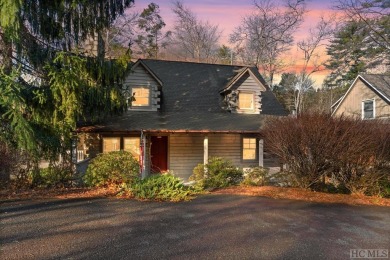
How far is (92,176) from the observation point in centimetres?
1144

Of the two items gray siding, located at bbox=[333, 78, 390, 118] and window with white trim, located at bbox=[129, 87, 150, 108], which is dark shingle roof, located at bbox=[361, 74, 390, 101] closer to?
gray siding, located at bbox=[333, 78, 390, 118]

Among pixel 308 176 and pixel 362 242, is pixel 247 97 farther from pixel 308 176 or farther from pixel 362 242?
pixel 362 242

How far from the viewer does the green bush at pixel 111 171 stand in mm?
11344

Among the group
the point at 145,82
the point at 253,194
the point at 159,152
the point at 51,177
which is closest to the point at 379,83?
the point at 159,152

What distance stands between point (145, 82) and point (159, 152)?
11.8 ft

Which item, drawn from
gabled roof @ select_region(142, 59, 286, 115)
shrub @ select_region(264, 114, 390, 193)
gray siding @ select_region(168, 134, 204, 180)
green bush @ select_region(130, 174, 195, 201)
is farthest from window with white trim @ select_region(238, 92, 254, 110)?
green bush @ select_region(130, 174, 195, 201)

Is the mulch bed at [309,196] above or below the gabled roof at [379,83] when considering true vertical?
below

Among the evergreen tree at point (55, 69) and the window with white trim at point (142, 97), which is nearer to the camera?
the evergreen tree at point (55, 69)

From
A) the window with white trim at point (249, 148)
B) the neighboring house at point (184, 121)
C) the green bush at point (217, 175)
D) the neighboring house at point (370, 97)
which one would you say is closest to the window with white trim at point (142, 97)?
the neighboring house at point (184, 121)

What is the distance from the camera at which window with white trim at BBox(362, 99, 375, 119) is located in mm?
27430

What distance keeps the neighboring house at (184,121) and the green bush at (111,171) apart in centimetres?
256

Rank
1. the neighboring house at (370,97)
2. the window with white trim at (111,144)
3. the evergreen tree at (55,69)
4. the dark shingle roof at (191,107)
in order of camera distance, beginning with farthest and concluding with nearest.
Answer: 1. the neighboring house at (370,97)
2. the window with white trim at (111,144)
3. the dark shingle roof at (191,107)
4. the evergreen tree at (55,69)

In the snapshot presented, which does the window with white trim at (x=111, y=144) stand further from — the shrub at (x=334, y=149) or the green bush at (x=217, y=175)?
the shrub at (x=334, y=149)

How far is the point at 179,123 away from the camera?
51.3 feet
